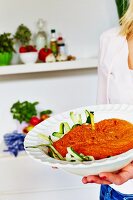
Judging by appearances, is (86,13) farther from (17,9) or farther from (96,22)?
(17,9)

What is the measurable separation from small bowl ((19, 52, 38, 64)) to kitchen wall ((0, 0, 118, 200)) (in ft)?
0.61

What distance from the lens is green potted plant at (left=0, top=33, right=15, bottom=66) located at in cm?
170

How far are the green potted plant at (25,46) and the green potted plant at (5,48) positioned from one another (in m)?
0.04

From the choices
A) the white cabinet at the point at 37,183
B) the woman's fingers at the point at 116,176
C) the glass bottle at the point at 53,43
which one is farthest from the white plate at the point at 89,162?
the glass bottle at the point at 53,43

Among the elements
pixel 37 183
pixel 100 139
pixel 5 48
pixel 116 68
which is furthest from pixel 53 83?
pixel 100 139

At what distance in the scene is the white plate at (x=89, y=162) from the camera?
58cm

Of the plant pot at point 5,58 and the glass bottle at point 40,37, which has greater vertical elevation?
the glass bottle at point 40,37

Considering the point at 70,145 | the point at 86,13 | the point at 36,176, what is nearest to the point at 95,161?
the point at 70,145

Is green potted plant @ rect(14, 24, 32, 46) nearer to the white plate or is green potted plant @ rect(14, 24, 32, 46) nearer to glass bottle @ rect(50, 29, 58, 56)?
glass bottle @ rect(50, 29, 58, 56)

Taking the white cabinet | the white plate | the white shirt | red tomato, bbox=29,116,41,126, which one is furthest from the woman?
red tomato, bbox=29,116,41,126

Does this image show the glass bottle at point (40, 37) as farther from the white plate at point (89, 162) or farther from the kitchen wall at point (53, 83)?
the white plate at point (89, 162)

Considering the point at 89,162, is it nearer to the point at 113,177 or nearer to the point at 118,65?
the point at 113,177

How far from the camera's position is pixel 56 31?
1.83 meters

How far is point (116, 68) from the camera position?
0.95 m
